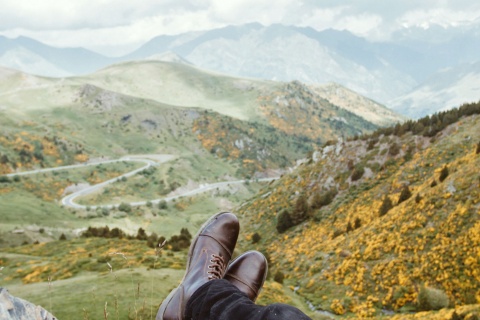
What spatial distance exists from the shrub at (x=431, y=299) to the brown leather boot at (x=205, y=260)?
7904 mm

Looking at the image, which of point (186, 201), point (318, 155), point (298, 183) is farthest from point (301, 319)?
point (186, 201)

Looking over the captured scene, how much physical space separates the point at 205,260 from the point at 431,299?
29.3ft

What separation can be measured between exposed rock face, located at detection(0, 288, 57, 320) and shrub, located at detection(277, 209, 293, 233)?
2368 centimetres

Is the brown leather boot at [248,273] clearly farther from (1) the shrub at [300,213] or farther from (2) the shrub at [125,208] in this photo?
(2) the shrub at [125,208]

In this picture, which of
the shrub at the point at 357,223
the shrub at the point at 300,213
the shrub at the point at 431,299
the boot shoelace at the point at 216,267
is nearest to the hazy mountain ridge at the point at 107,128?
the shrub at the point at 300,213

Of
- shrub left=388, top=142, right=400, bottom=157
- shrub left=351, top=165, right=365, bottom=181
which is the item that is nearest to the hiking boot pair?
shrub left=351, top=165, right=365, bottom=181

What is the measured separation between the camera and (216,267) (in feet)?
21.0

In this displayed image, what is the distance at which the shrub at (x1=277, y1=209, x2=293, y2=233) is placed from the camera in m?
28.3

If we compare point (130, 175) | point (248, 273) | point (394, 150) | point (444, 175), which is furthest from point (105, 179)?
point (248, 273)

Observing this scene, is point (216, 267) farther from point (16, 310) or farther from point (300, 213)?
point (300, 213)

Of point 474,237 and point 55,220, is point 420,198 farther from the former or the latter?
point 55,220

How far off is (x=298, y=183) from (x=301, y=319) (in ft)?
101

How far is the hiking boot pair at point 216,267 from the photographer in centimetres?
547

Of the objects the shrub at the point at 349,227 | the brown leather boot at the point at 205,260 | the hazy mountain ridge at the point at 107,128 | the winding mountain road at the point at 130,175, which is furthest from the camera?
the hazy mountain ridge at the point at 107,128
